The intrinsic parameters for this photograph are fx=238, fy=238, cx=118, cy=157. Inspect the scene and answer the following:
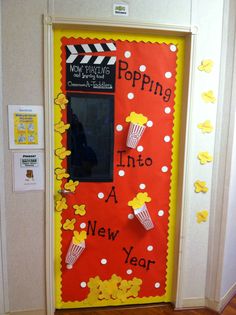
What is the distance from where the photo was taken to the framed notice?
1568 millimetres

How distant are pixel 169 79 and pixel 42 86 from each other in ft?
2.95

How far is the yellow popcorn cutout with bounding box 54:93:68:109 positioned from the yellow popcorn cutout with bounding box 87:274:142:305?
133 cm

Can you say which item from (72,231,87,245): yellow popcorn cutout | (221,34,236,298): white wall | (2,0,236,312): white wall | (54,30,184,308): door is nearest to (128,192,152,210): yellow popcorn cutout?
(54,30,184,308): door

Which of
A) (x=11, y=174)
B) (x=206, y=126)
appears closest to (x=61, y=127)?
(x=11, y=174)

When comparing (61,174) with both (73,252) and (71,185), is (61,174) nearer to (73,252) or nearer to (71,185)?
(71,185)

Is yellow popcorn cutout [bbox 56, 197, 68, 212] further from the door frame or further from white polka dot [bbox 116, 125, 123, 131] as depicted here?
white polka dot [bbox 116, 125, 123, 131]

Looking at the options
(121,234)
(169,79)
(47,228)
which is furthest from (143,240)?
(169,79)

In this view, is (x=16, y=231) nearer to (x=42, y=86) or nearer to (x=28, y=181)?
(x=28, y=181)

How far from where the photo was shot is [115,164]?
69.7 inches

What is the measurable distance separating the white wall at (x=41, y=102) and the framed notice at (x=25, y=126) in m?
0.05

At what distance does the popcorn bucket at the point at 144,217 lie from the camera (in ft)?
5.86

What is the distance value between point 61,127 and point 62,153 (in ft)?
0.61

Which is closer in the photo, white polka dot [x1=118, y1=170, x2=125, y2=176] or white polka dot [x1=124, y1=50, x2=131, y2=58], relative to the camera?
white polka dot [x1=124, y1=50, x2=131, y2=58]

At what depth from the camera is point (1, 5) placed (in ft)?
4.83
